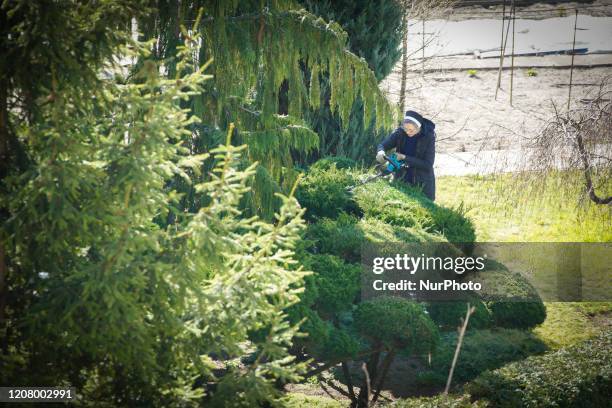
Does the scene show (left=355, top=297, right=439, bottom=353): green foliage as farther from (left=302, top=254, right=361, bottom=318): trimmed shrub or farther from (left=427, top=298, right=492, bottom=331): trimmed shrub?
(left=427, top=298, right=492, bottom=331): trimmed shrub

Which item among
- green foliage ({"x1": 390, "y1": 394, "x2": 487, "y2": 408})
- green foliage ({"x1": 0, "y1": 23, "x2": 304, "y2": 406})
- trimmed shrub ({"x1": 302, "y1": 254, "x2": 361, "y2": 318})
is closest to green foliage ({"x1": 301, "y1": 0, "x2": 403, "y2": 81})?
trimmed shrub ({"x1": 302, "y1": 254, "x2": 361, "y2": 318})

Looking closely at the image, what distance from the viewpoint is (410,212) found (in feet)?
25.1

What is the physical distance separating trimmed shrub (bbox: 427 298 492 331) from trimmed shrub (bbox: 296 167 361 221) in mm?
1444

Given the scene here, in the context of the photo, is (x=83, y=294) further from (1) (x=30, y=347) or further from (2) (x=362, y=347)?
(2) (x=362, y=347)

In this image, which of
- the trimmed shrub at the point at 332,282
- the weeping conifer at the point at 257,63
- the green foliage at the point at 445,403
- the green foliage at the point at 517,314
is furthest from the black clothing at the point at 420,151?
the green foliage at the point at 445,403

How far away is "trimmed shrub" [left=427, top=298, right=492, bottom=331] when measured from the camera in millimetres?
6945

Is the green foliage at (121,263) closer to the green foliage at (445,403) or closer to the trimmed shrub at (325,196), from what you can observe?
the green foliage at (445,403)

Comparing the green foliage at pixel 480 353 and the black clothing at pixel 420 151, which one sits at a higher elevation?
the black clothing at pixel 420 151

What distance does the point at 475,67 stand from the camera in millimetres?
19750

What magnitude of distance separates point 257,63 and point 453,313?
3.26m

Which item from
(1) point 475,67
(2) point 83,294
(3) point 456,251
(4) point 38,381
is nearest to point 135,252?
(2) point 83,294

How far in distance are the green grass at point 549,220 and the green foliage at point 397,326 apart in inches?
95.6

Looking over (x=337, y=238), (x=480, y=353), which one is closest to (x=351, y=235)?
(x=337, y=238)

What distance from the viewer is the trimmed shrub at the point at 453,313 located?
6.95m
